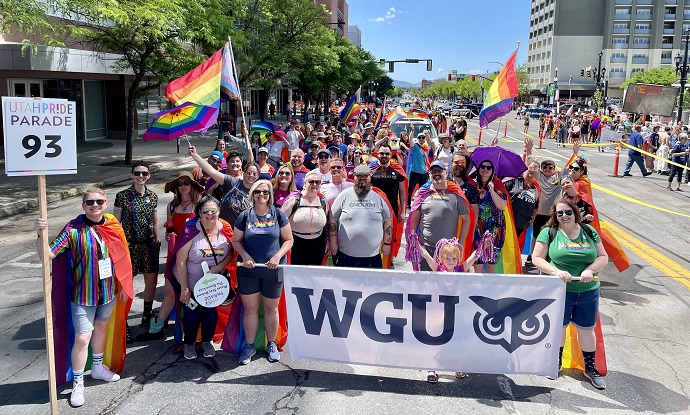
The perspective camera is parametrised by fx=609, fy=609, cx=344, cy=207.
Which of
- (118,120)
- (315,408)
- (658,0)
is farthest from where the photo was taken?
(658,0)

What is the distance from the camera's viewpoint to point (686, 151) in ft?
58.4

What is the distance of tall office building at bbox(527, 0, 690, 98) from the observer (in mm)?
111938

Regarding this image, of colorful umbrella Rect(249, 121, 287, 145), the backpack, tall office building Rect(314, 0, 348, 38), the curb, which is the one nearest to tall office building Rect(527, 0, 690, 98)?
tall office building Rect(314, 0, 348, 38)

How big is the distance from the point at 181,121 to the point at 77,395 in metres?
3.97

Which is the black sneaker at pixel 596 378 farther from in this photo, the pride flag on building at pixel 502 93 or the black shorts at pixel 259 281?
the pride flag on building at pixel 502 93

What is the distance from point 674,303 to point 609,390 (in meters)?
2.88

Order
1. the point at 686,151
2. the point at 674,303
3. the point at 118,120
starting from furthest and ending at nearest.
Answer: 1. the point at 118,120
2. the point at 686,151
3. the point at 674,303

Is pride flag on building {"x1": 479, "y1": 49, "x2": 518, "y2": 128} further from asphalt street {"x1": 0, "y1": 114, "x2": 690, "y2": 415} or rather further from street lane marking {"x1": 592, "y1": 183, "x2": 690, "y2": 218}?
street lane marking {"x1": 592, "y1": 183, "x2": 690, "y2": 218}

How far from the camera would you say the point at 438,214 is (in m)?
5.95

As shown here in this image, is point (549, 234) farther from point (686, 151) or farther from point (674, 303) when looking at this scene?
point (686, 151)

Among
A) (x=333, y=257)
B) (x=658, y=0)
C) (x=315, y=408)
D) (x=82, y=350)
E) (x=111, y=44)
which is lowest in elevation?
(x=315, y=408)

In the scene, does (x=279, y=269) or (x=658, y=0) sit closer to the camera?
(x=279, y=269)

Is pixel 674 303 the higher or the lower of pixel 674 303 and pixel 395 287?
the lower

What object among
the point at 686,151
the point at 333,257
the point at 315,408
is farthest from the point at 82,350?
the point at 686,151
